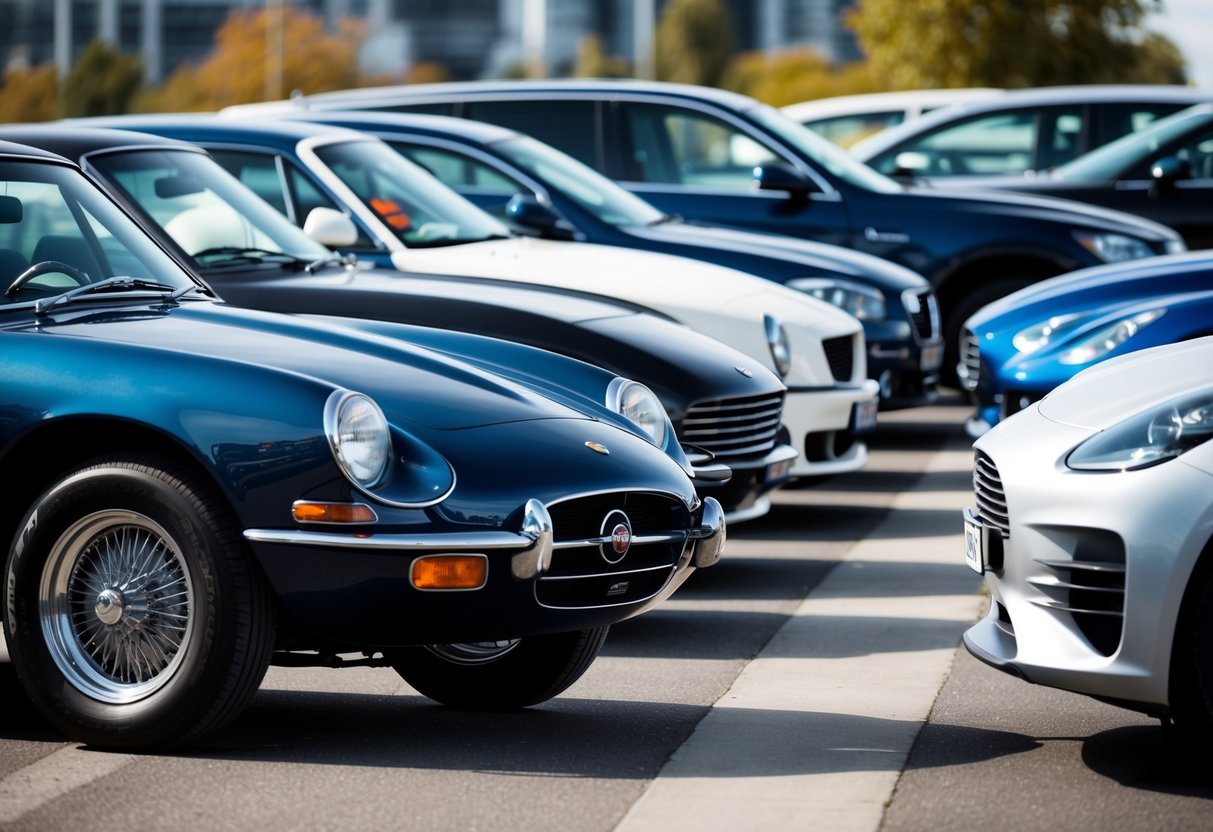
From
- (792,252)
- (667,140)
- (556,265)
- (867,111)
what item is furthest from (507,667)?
(867,111)

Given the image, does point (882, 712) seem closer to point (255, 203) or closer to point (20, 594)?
point (20, 594)

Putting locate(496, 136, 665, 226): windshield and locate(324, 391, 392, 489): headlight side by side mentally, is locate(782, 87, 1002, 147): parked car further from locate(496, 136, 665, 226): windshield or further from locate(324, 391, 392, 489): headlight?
locate(324, 391, 392, 489): headlight

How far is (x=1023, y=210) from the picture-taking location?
11828 mm

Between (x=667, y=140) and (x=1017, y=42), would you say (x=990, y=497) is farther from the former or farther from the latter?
(x=1017, y=42)

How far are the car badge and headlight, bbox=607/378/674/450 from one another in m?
0.84

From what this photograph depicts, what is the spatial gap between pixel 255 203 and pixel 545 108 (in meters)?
4.48

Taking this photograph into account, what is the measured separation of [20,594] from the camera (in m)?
4.76

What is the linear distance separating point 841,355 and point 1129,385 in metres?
3.77

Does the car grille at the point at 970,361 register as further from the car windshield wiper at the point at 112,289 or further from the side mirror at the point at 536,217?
the car windshield wiper at the point at 112,289

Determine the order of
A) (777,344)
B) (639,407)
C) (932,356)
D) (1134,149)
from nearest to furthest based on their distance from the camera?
(639,407), (777,344), (932,356), (1134,149)

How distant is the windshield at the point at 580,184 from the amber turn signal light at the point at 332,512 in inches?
221

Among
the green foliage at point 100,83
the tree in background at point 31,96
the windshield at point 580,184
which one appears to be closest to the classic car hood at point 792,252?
the windshield at point 580,184

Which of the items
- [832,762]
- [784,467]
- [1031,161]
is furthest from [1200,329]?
[1031,161]

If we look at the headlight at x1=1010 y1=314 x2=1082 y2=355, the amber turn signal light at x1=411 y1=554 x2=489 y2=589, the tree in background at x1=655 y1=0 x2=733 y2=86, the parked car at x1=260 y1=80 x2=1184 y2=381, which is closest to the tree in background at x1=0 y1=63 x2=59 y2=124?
the tree in background at x1=655 y1=0 x2=733 y2=86
